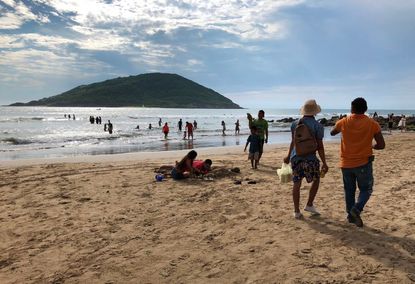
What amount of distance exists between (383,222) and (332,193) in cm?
208

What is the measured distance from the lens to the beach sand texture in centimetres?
403

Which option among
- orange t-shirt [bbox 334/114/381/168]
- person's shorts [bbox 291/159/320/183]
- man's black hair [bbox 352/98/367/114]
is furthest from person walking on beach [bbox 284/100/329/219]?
man's black hair [bbox 352/98/367/114]

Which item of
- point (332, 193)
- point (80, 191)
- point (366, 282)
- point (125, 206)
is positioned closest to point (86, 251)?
point (125, 206)

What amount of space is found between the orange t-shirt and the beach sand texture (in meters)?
0.98

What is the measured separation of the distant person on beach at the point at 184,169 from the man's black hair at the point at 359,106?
5415mm

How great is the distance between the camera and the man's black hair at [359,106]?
5.00m

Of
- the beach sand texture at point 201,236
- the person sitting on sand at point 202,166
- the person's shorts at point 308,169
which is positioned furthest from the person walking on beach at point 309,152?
the person sitting on sand at point 202,166

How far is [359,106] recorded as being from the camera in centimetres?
502

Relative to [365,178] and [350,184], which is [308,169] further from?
[365,178]

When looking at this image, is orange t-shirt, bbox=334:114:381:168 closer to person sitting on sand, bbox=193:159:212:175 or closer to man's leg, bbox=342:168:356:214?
man's leg, bbox=342:168:356:214

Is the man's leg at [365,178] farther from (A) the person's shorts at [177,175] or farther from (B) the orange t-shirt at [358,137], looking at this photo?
(A) the person's shorts at [177,175]

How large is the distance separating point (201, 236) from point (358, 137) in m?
2.51

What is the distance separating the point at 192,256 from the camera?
14.7 ft

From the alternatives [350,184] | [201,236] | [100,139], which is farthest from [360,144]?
[100,139]
